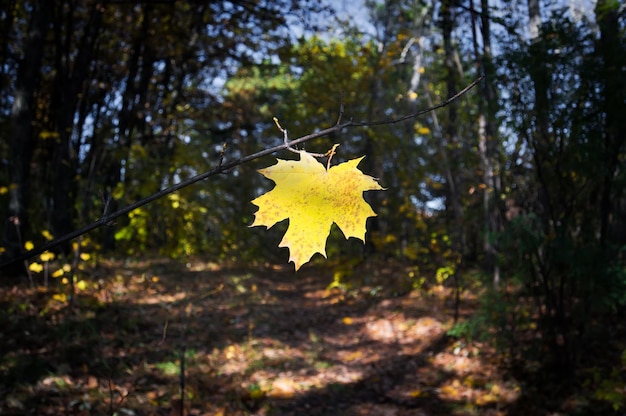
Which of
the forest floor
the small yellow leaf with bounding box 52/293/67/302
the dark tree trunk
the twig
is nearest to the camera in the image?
the twig

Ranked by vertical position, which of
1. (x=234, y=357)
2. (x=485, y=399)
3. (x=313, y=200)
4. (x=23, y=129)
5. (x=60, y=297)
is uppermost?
(x=23, y=129)

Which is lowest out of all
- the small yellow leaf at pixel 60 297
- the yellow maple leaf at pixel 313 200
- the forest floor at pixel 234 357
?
the forest floor at pixel 234 357

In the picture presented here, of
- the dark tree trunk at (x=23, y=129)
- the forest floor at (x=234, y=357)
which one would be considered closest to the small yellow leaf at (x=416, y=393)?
the forest floor at (x=234, y=357)

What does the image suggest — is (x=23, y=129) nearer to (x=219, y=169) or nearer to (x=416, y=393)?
(x=416, y=393)

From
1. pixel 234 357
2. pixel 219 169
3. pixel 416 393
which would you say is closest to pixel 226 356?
pixel 234 357

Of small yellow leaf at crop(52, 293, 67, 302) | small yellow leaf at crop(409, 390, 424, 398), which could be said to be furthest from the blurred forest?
small yellow leaf at crop(409, 390, 424, 398)

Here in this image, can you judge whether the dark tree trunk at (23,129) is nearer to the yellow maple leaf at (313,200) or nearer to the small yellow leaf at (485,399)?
the small yellow leaf at (485,399)

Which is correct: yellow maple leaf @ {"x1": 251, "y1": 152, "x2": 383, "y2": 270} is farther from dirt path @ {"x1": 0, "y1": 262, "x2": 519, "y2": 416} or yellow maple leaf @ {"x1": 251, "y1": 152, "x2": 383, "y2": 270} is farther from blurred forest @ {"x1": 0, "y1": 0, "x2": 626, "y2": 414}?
dirt path @ {"x1": 0, "y1": 262, "x2": 519, "y2": 416}
